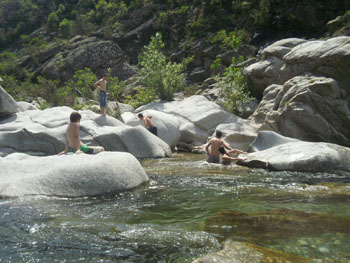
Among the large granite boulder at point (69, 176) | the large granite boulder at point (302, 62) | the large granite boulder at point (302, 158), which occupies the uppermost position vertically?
the large granite boulder at point (302, 62)

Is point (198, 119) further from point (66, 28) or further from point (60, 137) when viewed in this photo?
point (66, 28)

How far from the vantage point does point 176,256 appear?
3.62 metres

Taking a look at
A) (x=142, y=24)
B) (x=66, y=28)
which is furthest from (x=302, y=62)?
(x=66, y=28)

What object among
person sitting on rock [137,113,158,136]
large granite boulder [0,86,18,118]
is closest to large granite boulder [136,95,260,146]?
person sitting on rock [137,113,158,136]

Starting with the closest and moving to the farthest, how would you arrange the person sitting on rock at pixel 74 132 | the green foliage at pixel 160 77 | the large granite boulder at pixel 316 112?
the person sitting on rock at pixel 74 132 < the large granite boulder at pixel 316 112 < the green foliage at pixel 160 77

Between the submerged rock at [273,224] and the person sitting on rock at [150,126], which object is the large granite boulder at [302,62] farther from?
the submerged rock at [273,224]

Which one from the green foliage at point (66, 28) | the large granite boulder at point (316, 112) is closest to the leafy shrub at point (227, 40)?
the large granite boulder at point (316, 112)

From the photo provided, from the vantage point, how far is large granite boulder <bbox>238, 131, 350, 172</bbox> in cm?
897

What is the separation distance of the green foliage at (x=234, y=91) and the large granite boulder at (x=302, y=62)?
0.47 m

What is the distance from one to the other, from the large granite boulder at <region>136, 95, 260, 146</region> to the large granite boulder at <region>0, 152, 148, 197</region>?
7657 mm

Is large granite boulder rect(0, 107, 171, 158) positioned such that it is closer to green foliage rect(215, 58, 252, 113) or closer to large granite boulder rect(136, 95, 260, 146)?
large granite boulder rect(136, 95, 260, 146)

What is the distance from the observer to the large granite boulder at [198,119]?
14.8 m

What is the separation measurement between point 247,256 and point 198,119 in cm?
1193

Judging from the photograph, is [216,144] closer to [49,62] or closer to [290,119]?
[290,119]
